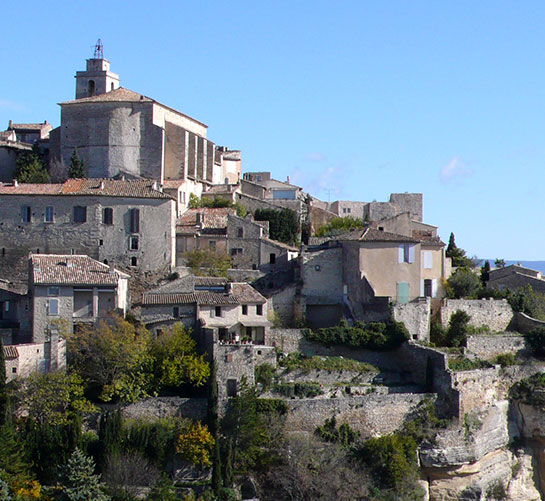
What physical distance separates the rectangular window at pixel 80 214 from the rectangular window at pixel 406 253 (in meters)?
15.8

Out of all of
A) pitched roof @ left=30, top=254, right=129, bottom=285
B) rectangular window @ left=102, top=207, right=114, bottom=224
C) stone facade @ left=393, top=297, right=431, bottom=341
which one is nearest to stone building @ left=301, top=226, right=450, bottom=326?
stone facade @ left=393, top=297, right=431, bottom=341

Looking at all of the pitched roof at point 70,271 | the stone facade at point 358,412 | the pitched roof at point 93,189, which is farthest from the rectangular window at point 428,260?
the pitched roof at point 70,271

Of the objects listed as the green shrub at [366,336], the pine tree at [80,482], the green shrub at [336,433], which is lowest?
the pine tree at [80,482]

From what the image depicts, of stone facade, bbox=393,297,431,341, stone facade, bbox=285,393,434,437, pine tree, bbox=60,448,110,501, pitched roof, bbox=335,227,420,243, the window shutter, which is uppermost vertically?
the window shutter

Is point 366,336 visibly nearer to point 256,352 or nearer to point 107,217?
point 256,352

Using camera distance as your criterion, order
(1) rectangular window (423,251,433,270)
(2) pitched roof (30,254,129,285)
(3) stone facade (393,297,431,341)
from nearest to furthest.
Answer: (2) pitched roof (30,254,129,285) → (3) stone facade (393,297,431,341) → (1) rectangular window (423,251,433,270)

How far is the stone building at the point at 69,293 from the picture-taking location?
4931 centimetres

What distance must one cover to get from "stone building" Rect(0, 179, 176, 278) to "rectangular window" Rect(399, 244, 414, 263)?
11.9m

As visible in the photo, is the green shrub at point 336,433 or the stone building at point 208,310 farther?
the stone building at point 208,310

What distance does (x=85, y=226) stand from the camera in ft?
188

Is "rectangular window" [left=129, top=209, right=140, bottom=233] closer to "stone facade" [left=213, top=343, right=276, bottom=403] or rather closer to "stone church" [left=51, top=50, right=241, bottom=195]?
"stone church" [left=51, top=50, right=241, bottom=195]

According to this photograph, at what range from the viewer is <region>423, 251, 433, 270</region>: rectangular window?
5620cm

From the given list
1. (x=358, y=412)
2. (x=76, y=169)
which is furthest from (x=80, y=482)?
(x=76, y=169)

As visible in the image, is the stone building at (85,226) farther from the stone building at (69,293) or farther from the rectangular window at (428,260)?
the rectangular window at (428,260)
